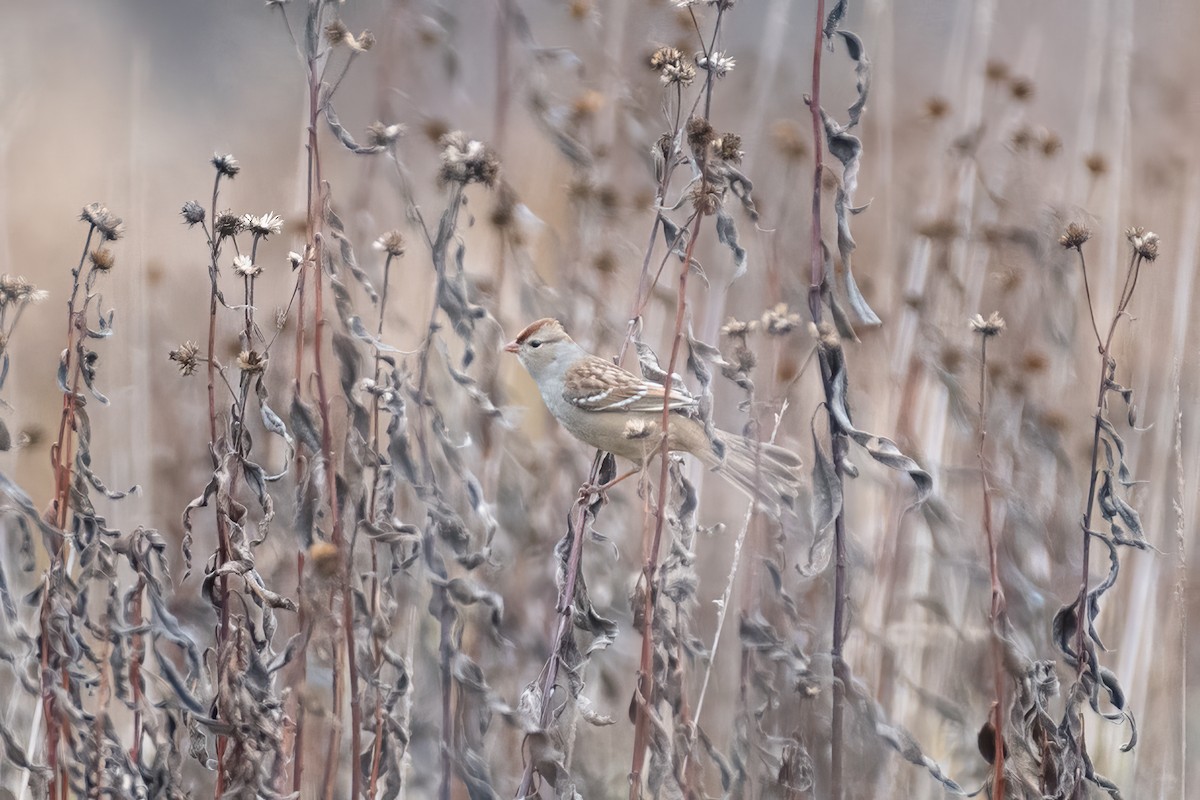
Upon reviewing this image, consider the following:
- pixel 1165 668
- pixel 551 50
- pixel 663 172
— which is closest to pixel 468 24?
pixel 551 50

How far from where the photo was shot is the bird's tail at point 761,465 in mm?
1761

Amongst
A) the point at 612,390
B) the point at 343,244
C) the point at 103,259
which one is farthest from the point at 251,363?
the point at 612,390

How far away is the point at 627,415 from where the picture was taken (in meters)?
1.67

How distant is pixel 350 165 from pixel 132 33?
0.50 metres

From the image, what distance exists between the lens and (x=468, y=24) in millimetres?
1974

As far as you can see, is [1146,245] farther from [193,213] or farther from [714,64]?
[193,213]

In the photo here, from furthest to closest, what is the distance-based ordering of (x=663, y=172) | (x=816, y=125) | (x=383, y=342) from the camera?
(x=383, y=342) → (x=663, y=172) → (x=816, y=125)

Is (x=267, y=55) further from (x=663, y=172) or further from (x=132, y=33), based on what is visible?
(x=663, y=172)

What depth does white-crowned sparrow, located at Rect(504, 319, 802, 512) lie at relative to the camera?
5.38 feet

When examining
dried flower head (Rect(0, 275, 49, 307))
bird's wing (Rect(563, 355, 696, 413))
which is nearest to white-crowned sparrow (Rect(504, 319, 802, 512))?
bird's wing (Rect(563, 355, 696, 413))

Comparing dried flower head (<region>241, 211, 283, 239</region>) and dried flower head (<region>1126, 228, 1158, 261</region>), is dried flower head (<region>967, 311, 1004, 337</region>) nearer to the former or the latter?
dried flower head (<region>1126, 228, 1158, 261</region>)

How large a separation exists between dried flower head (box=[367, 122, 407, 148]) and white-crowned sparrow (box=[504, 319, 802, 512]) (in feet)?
1.56

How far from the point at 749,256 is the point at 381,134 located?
0.77 metres

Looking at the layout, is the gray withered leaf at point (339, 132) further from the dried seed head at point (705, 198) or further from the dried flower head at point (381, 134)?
the dried seed head at point (705, 198)
